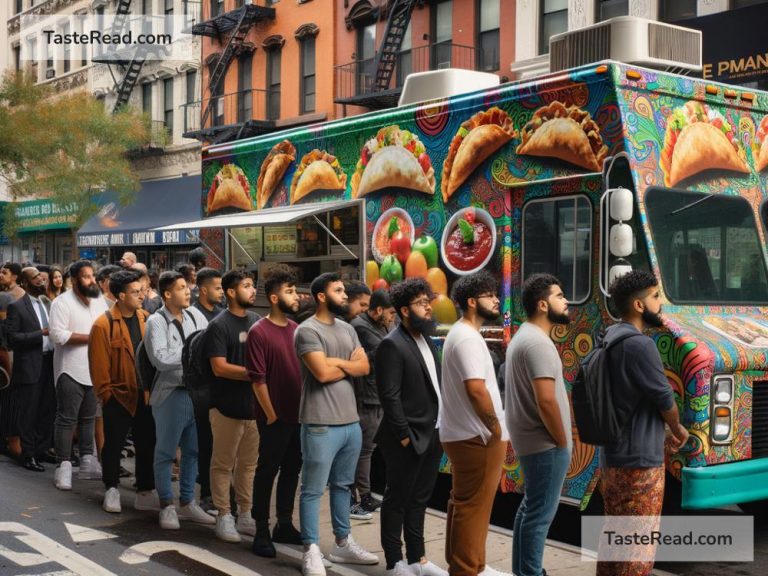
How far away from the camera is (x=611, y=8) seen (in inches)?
714

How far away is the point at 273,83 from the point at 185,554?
21853 mm

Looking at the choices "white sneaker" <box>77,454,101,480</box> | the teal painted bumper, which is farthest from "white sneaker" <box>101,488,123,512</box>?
the teal painted bumper

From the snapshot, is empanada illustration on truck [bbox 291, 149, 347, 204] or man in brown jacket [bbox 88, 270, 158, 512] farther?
empanada illustration on truck [bbox 291, 149, 347, 204]

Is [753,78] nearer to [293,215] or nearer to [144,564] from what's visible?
[293,215]

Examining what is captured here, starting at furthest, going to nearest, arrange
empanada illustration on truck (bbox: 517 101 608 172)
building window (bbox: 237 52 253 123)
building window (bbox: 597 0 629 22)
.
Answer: building window (bbox: 237 52 253 123) < building window (bbox: 597 0 629 22) < empanada illustration on truck (bbox: 517 101 608 172)

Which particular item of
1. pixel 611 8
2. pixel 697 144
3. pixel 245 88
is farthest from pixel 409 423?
pixel 245 88

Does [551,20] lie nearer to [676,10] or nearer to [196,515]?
[676,10]

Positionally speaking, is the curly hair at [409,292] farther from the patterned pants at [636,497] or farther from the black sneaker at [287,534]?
the black sneaker at [287,534]

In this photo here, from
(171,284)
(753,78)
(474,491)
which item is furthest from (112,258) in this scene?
(474,491)

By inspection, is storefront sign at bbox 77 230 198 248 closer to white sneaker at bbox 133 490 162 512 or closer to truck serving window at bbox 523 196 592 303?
white sneaker at bbox 133 490 162 512

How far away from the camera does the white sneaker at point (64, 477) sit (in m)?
8.55

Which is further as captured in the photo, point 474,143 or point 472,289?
point 474,143

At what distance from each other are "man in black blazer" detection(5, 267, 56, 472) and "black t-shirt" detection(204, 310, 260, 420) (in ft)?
11.1

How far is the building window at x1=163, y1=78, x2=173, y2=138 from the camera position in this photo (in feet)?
104
